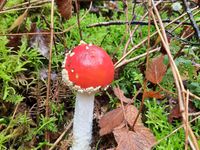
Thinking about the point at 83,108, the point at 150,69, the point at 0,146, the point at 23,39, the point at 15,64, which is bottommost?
the point at 0,146

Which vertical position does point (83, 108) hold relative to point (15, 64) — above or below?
below

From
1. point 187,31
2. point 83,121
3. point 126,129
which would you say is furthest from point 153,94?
point 187,31

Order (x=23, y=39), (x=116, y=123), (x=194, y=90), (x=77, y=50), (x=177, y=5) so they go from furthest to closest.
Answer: (x=177, y=5) < (x=23, y=39) < (x=194, y=90) < (x=116, y=123) < (x=77, y=50)

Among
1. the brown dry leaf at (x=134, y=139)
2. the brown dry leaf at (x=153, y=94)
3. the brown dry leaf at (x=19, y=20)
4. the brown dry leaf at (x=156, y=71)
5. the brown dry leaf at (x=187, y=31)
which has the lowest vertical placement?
the brown dry leaf at (x=134, y=139)

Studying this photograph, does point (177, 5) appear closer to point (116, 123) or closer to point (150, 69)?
point (150, 69)

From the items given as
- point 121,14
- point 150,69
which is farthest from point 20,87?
point 121,14

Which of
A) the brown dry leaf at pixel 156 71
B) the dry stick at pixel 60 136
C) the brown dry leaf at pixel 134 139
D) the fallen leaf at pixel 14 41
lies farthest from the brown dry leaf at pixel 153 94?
the fallen leaf at pixel 14 41

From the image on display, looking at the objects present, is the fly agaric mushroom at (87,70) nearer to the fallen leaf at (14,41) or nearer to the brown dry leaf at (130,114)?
the brown dry leaf at (130,114)
